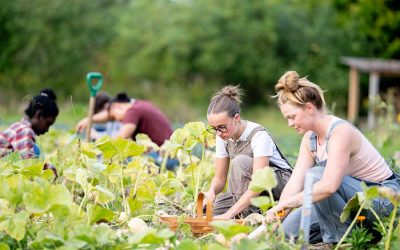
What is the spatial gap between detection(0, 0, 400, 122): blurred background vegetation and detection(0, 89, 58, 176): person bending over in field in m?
16.6

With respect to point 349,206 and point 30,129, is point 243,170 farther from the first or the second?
point 30,129

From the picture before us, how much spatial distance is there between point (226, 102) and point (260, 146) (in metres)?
0.30

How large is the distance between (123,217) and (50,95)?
202 cm

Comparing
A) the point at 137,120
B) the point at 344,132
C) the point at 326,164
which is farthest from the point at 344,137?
the point at 137,120

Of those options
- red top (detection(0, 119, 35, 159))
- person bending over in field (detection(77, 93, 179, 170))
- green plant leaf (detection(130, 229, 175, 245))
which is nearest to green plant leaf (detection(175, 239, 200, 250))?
green plant leaf (detection(130, 229, 175, 245))

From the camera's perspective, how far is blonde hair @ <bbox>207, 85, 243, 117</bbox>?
13.5 ft

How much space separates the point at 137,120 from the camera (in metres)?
6.64

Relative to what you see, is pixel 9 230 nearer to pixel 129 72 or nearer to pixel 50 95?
pixel 50 95

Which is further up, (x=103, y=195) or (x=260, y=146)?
(x=260, y=146)

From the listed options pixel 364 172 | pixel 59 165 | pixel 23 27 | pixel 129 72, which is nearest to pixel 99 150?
pixel 59 165

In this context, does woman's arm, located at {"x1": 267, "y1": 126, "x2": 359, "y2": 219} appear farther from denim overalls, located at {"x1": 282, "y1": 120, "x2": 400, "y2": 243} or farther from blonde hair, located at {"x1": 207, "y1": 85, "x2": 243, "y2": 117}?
blonde hair, located at {"x1": 207, "y1": 85, "x2": 243, "y2": 117}

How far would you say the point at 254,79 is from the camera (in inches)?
982

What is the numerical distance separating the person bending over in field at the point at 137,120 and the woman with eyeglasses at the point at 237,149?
2.17 m

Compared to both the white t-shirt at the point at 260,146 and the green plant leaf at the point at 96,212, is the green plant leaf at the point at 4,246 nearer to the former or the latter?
the green plant leaf at the point at 96,212
